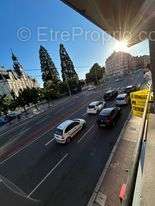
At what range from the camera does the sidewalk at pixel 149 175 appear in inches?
96.1

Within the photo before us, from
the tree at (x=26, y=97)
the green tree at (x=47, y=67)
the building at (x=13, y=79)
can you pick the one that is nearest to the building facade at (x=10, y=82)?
the building at (x=13, y=79)

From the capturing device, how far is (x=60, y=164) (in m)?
13.7

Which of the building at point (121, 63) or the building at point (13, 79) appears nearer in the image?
the building at point (13, 79)

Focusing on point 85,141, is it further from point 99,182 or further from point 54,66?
point 54,66

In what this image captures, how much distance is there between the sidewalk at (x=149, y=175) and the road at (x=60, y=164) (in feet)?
24.0

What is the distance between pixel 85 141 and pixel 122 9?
14167 mm

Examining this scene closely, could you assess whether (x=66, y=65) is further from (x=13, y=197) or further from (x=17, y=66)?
(x=13, y=197)

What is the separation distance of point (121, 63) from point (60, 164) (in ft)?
399

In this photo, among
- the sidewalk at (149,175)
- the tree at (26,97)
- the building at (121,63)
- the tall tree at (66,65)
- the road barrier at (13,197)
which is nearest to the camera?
the sidewalk at (149,175)

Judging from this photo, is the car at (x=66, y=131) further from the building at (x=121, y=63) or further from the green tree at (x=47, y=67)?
the building at (x=121, y=63)

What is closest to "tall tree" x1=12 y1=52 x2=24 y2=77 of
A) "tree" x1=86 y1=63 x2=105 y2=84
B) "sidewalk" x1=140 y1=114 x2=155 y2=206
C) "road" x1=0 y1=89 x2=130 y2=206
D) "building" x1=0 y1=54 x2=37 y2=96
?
"building" x1=0 y1=54 x2=37 y2=96

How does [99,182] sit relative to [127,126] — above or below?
below

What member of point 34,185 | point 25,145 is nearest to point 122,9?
point 34,185

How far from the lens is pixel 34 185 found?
11.8 meters
